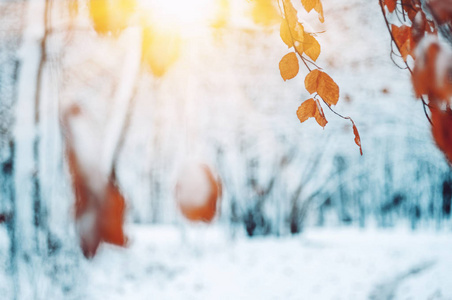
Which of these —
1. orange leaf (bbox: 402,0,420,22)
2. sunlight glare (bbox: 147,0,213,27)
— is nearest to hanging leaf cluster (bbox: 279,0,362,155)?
orange leaf (bbox: 402,0,420,22)

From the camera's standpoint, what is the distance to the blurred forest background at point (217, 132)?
→ 104cm

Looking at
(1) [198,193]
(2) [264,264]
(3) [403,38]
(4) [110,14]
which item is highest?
(4) [110,14]

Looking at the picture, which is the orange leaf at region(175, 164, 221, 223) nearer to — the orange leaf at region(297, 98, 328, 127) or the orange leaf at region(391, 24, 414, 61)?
the orange leaf at region(297, 98, 328, 127)

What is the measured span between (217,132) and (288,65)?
0.38 metres

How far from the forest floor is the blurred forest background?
0.04 meters

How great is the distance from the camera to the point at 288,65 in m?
0.73

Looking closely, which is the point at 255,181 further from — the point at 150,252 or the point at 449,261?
the point at 449,261

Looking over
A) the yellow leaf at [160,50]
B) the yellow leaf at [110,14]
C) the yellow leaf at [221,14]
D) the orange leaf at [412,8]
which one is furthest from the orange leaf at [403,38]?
the yellow leaf at [110,14]

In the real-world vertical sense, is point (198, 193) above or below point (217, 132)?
below

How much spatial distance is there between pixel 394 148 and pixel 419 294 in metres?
0.45

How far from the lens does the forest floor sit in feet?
3.51

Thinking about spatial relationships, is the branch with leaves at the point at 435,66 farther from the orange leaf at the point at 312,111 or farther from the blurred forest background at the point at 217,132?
the orange leaf at the point at 312,111

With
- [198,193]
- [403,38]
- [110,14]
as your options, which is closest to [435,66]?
[403,38]

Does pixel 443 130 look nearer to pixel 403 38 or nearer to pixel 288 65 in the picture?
pixel 403 38
